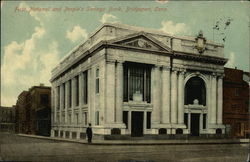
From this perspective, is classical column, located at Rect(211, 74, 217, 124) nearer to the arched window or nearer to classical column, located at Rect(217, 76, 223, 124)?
classical column, located at Rect(217, 76, 223, 124)

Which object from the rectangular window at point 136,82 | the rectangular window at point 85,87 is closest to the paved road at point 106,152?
the rectangular window at point 85,87

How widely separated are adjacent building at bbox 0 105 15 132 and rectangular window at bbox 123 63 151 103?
14.4ft

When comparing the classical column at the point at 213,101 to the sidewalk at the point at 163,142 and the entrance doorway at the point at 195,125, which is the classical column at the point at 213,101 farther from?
the sidewalk at the point at 163,142

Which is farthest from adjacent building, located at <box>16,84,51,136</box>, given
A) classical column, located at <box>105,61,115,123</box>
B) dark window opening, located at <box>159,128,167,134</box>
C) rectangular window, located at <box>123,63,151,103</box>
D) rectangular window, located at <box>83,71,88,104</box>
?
dark window opening, located at <box>159,128,167,134</box>

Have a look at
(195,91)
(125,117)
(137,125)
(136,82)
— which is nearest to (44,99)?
(125,117)

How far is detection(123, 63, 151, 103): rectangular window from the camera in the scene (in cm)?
1438

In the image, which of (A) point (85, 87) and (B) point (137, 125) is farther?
(B) point (137, 125)

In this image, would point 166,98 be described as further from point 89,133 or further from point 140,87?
point 89,133

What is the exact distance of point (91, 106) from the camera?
13.1 metres

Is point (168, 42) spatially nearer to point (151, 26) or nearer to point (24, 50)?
point (151, 26)

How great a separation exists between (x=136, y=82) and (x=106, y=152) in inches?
122

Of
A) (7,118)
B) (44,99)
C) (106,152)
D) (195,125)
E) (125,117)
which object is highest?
(44,99)

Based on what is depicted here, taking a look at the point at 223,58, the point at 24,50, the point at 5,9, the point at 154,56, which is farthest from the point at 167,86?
the point at 5,9

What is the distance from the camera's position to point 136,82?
A: 47.1 ft
